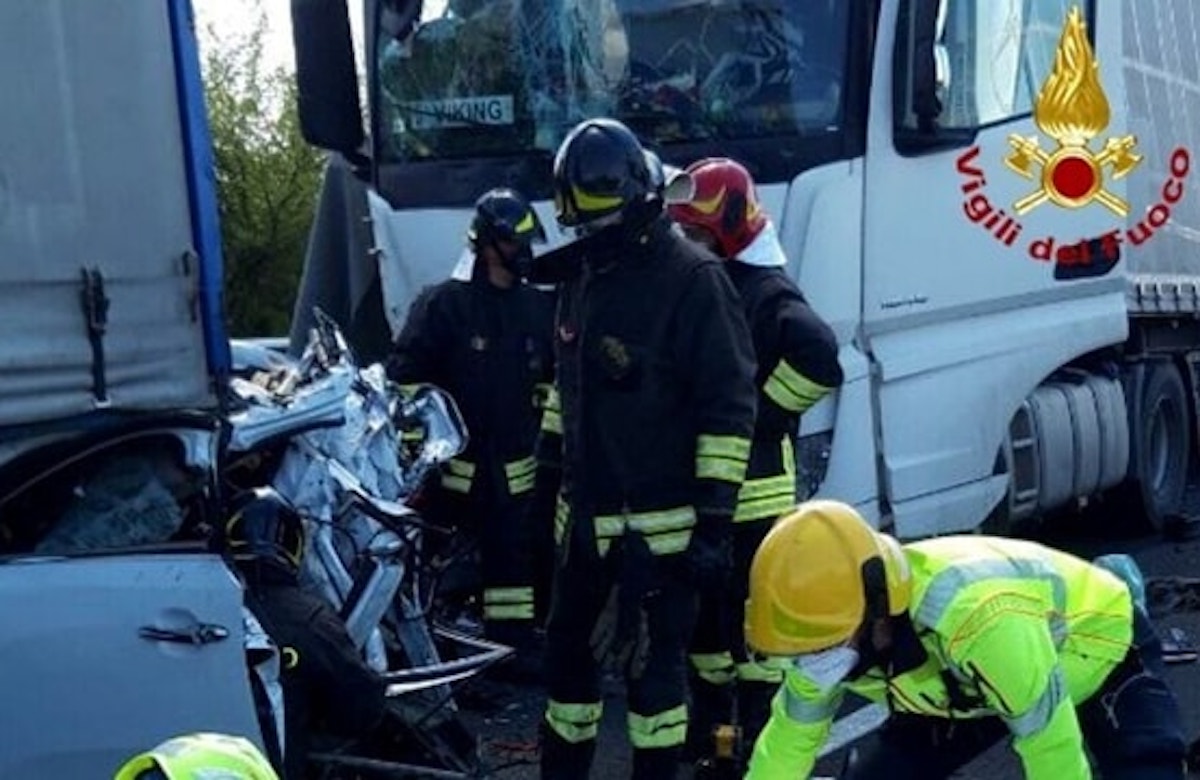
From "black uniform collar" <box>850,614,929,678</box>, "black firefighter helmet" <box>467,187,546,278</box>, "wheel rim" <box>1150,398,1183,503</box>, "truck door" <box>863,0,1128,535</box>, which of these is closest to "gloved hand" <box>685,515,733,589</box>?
"black uniform collar" <box>850,614,929,678</box>

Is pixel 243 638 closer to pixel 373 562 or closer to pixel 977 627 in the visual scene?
pixel 373 562

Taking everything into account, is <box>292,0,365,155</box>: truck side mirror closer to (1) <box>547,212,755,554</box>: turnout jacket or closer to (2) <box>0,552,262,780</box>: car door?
(1) <box>547,212,755,554</box>: turnout jacket

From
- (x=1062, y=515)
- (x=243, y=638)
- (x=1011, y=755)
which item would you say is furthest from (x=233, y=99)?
(x=243, y=638)

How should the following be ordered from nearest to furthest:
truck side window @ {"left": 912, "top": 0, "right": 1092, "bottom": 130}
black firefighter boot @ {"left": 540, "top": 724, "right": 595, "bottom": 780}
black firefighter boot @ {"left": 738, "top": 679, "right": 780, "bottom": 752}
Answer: black firefighter boot @ {"left": 540, "top": 724, "right": 595, "bottom": 780}
black firefighter boot @ {"left": 738, "top": 679, "right": 780, "bottom": 752}
truck side window @ {"left": 912, "top": 0, "right": 1092, "bottom": 130}

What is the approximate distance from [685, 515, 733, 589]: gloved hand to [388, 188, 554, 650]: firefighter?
6.33ft

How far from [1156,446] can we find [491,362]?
4972 mm

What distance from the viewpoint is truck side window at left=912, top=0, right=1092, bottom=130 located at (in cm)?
886

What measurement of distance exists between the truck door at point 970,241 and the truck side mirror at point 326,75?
1928 millimetres

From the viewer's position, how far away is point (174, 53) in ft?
17.1

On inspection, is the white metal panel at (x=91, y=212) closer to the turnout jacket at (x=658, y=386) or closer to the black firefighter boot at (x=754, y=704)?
the turnout jacket at (x=658, y=386)

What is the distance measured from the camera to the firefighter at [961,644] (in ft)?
13.5

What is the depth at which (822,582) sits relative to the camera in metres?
4.11

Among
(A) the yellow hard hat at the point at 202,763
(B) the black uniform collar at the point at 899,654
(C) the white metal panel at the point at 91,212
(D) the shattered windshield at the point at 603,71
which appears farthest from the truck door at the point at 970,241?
(A) the yellow hard hat at the point at 202,763

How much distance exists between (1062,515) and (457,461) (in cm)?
480
